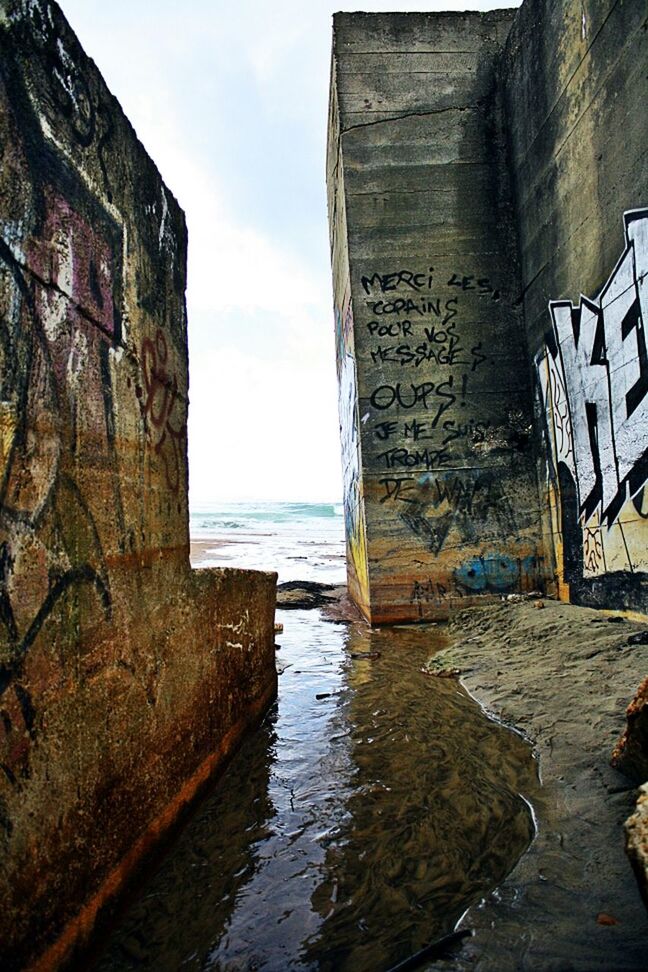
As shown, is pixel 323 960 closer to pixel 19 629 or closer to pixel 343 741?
pixel 19 629

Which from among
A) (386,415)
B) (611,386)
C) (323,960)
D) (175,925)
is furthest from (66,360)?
(386,415)

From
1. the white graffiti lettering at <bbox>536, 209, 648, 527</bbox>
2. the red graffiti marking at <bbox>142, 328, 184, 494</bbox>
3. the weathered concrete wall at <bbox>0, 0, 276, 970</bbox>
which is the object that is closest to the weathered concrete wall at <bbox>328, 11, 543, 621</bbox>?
the white graffiti lettering at <bbox>536, 209, 648, 527</bbox>

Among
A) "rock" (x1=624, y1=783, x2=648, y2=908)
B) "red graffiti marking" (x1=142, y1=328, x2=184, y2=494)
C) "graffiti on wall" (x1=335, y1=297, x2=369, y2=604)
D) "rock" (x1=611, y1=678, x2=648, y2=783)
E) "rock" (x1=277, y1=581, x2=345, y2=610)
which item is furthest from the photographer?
"rock" (x1=277, y1=581, x2=345, y2=610)

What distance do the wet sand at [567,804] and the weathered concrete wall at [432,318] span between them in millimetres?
1675

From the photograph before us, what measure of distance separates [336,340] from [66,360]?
23.3ft

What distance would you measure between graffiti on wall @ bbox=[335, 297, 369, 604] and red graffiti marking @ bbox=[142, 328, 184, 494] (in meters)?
3.97

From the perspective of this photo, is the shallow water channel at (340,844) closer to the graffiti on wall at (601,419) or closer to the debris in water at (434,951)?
the debris in water at (434,951)

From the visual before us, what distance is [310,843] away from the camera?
7.07ft

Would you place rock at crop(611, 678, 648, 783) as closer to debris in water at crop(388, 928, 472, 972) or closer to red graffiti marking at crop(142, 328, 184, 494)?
debris in water at crop(388, 928, 472, 972)

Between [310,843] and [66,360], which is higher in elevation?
A: [66,360]

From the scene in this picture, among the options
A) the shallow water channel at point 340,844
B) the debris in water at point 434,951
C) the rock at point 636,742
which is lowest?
the shallow water channel at point 340,844

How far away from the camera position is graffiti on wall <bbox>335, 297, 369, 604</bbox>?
676 centimetres

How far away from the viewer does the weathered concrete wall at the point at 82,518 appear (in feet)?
5.05

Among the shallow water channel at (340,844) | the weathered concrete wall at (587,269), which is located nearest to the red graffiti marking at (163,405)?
the shallow water channel at (340,844)
